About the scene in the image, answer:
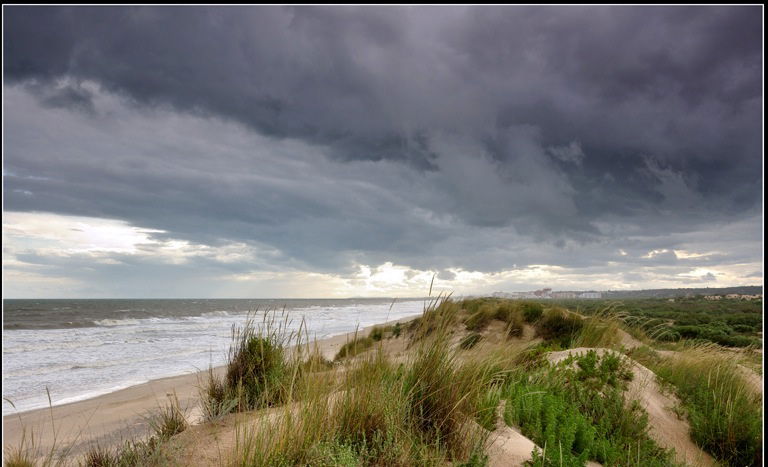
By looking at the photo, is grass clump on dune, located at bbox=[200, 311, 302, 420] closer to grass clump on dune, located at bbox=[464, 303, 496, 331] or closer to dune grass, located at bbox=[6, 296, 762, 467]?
dune grass, located at bbox=[6, 296, 762, 467]

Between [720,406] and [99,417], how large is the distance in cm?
1022

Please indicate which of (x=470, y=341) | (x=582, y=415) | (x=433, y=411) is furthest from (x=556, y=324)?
(x=433, y=411)

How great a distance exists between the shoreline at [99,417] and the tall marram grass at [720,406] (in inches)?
187

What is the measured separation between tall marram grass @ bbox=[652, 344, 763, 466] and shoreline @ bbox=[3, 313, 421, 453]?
4759 mm

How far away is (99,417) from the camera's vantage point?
909 cm

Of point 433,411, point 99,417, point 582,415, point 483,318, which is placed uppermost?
point 483,318

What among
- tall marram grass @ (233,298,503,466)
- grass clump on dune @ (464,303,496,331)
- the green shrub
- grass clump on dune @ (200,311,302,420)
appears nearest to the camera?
tall marram grass @ (233,298,503,466)

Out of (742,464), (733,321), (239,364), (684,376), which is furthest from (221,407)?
(733,321)

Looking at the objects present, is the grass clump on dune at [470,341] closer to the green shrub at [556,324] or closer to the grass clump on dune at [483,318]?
the green shrub at [556,324]

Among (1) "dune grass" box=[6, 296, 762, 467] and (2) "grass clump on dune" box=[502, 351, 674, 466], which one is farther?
(2) "grass clump on dune" box=[502, 351, 674, 466]

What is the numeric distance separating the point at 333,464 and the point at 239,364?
130 inches

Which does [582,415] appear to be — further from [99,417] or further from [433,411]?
[99,417]

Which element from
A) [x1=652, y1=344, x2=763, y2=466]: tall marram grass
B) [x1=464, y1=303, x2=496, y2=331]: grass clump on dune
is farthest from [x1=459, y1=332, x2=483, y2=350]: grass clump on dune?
[x1=464, y1=303, x2=496, y2=331]: grass clump on dune

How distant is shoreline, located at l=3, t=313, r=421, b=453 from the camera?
725cm
